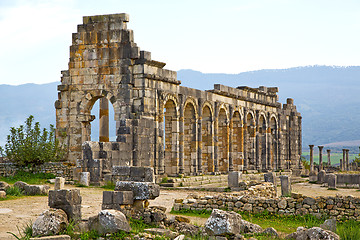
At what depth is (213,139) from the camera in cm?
3148

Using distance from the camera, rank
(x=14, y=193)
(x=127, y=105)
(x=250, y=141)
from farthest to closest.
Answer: (x=250, y=141)
(x=127, y=105)
(x=14, y=193)

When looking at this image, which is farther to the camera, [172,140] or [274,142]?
[274,142]

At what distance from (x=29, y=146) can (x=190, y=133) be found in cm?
894

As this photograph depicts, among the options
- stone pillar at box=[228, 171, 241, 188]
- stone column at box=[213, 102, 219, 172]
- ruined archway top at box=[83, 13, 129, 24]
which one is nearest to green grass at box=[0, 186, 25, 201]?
stone pillar at box=[228, 171, 241, 188]

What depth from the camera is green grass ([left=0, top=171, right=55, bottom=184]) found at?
73.9ft

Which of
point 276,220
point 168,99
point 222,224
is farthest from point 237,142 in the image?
point 222,224

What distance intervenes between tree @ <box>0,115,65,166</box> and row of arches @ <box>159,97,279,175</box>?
5046 millimetres

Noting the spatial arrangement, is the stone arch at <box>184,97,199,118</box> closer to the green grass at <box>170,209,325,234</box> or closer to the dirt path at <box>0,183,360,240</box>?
the dirt path at <box>0,183,360,240</box>

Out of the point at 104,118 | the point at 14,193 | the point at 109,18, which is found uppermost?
the point at 109,18

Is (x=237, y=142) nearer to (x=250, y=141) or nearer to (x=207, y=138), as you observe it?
(x=250, y=141)

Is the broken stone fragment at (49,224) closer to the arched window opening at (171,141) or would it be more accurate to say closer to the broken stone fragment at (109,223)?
the broken stone fragment at (109,223)

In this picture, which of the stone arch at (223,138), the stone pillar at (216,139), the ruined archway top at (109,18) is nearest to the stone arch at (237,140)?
the stone arch at (223,138)

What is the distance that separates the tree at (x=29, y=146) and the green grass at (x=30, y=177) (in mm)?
565

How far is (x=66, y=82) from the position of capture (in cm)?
2677
